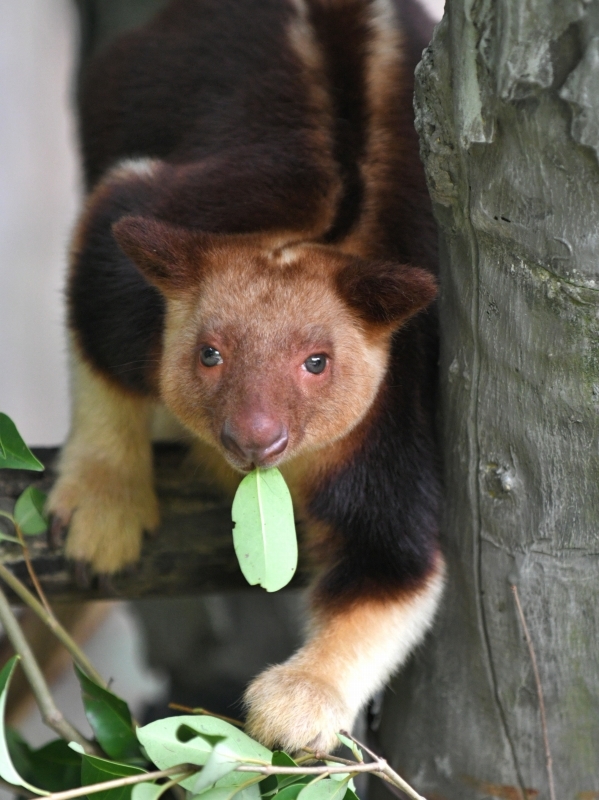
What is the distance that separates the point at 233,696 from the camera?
3.70m

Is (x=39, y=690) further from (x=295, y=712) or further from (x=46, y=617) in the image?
(x=295, y=712)

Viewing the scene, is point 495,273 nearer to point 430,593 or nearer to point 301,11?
point 430,593

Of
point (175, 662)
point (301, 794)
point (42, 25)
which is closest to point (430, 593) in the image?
point (301, 794)

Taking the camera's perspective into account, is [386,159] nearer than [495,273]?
No

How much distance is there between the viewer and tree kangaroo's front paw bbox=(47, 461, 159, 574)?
92.4 inches

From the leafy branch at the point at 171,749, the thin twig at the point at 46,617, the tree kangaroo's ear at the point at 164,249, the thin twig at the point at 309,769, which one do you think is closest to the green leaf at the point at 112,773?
the leafy branch at the point at 171,749

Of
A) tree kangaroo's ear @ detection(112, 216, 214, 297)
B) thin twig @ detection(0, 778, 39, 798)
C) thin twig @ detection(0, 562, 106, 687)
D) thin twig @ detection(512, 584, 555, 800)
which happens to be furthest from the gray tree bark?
thin twig @ detection(0, 778, 39, 798)

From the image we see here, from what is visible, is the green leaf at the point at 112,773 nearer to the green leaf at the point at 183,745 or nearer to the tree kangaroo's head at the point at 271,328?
the green leaf at the point at 183,745

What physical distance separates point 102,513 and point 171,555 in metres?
0.21

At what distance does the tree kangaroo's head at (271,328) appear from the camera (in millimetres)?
1761

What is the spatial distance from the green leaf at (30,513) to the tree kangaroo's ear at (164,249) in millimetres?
657

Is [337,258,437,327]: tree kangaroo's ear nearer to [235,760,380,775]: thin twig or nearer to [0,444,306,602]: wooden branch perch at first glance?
[0,444,306,602]: wooden branch perch

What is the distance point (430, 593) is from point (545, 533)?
1.22ft

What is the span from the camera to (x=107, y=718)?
202cm
